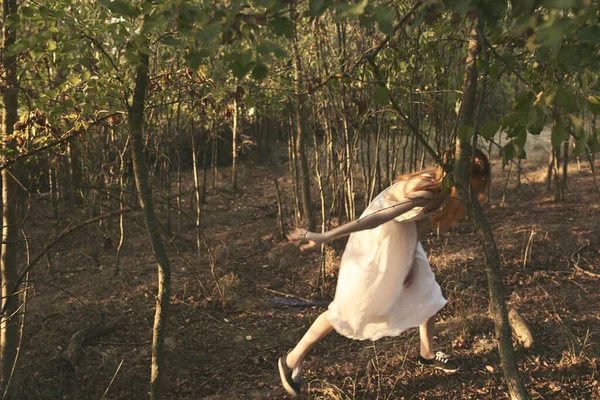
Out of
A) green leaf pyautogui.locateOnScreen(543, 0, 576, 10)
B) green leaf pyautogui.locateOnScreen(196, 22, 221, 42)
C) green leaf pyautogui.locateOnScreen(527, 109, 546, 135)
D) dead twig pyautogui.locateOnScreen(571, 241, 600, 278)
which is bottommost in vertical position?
dead twig pyautogui.locateOnScreen(571, 241, 600, 278)

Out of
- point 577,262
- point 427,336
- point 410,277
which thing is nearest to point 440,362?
point 427,336

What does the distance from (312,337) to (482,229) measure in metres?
1.21

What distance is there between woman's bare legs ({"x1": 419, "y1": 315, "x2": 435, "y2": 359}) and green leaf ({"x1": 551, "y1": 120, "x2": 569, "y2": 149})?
2.07 meters

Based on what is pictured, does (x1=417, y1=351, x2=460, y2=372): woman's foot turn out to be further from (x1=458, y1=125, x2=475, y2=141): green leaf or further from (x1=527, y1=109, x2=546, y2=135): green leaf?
(x1=527, y1=109, x2=546, y2=135): green leaf

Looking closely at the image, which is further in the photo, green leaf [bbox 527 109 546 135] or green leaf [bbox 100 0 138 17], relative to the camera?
green leaf [bbox 100 0 138 17]

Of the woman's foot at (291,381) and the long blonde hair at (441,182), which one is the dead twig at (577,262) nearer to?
the long blonde hair at (441,182)

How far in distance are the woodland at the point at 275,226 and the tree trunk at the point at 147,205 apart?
0.01 metres

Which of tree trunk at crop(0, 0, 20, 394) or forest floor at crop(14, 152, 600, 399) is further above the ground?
tree trunk at crop(0, 0, 20, 394)

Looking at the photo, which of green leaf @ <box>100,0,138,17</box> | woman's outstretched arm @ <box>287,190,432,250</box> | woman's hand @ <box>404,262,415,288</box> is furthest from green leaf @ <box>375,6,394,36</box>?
woman's hand @ <box>404,262,415,288</box>

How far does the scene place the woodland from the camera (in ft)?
5.38

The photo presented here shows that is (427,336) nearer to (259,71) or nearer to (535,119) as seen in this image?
(535,119)

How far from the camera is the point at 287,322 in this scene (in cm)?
457

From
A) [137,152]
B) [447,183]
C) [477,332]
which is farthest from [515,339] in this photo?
[137,152]

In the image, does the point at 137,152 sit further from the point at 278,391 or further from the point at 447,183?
the point at 278,391
